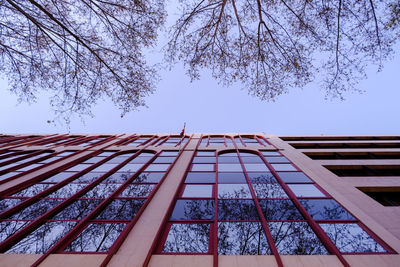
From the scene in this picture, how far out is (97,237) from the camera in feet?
20.0

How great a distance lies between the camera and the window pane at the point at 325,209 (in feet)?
23.4

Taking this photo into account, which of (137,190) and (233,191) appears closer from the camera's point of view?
(233,191)

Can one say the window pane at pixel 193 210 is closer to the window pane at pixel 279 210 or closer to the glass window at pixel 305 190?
the window pane at pixel 279 210

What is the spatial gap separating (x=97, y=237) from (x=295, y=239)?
21.1 feet

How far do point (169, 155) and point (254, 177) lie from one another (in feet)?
23.0

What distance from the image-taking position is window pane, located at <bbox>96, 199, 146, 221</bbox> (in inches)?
279

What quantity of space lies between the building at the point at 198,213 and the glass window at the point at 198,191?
5 cm

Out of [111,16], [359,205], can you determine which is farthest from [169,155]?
[359,205]

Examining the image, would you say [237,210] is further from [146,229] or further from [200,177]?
[200,177]

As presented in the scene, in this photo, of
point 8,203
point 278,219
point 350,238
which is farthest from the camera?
point 8,203

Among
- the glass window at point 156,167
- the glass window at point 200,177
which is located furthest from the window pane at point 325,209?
the glass window at point 156,167

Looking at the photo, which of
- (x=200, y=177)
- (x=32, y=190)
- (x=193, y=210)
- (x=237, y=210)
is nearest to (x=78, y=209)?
(x=32, y=190)

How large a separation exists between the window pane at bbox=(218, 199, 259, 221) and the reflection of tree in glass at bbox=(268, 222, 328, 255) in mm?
801

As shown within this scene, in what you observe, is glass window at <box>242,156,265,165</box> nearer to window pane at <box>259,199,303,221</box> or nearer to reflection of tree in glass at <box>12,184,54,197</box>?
window pane at <box>259,199,303,221</box>
